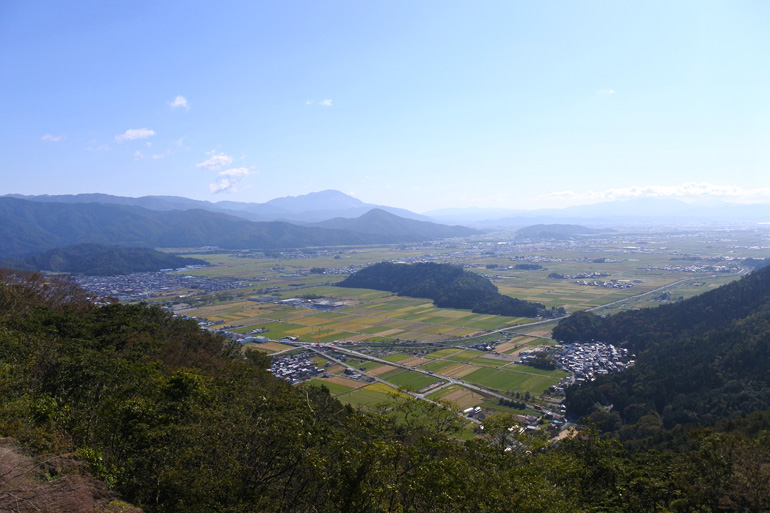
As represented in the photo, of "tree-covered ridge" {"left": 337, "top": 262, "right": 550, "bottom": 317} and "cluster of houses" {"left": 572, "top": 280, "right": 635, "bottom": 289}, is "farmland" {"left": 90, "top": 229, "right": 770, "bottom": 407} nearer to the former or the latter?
"cluster of houses" {"left": 572, "top": 280, "right": 635, "bottom": 289}

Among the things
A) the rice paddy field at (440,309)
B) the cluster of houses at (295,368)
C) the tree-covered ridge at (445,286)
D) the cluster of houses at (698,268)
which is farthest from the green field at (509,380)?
the cluster of houses at (698,268)

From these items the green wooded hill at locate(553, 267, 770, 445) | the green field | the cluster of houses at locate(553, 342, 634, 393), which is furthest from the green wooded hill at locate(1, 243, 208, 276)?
the green wooded hill at locate(553, 267, 770, 445)

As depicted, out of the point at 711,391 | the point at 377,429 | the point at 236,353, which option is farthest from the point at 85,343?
the point at 711,391

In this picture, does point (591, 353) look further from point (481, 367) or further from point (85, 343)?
point (85, 343)

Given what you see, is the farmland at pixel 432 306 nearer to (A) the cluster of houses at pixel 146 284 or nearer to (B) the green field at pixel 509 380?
(B) the green field at pixel 509 380

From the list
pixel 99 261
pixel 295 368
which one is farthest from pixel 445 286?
pixel 99 261

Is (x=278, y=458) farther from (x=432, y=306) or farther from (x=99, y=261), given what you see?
(x=99, y=261)
